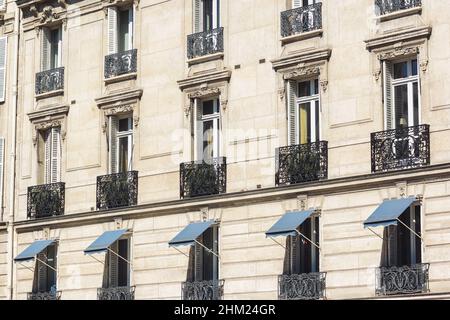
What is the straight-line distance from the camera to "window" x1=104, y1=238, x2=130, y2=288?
27.6m

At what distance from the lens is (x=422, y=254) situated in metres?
20.6

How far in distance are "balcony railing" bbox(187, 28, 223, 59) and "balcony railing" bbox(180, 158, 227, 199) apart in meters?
2.74

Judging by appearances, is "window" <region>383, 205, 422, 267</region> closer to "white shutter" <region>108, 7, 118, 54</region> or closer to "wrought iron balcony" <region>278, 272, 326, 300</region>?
"wrought iron balcony" <region>278, 272, 326, 300</region>

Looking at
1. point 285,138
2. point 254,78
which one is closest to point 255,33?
point 254,78

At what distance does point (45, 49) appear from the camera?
30875mm

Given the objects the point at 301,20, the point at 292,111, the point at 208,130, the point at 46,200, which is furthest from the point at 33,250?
the point at 301,20

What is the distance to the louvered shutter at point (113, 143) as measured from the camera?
2822 centimetres

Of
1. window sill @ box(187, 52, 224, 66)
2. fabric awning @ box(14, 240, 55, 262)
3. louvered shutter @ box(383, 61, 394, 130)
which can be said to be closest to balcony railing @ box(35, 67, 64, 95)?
fabric awning @ box(14, 240, 55, 262)

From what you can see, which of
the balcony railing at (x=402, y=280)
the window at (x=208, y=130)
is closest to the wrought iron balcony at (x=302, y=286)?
the balcony railing at (x=402, y=280)

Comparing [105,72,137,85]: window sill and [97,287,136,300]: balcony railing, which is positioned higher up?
[105,72,137,85]: window sill

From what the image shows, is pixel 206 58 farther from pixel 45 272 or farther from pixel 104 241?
pixel 45 272

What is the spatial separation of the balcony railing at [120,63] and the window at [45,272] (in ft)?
17.5

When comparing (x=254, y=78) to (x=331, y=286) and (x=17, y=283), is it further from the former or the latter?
(x=17, y=283)

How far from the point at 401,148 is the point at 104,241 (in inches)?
365
